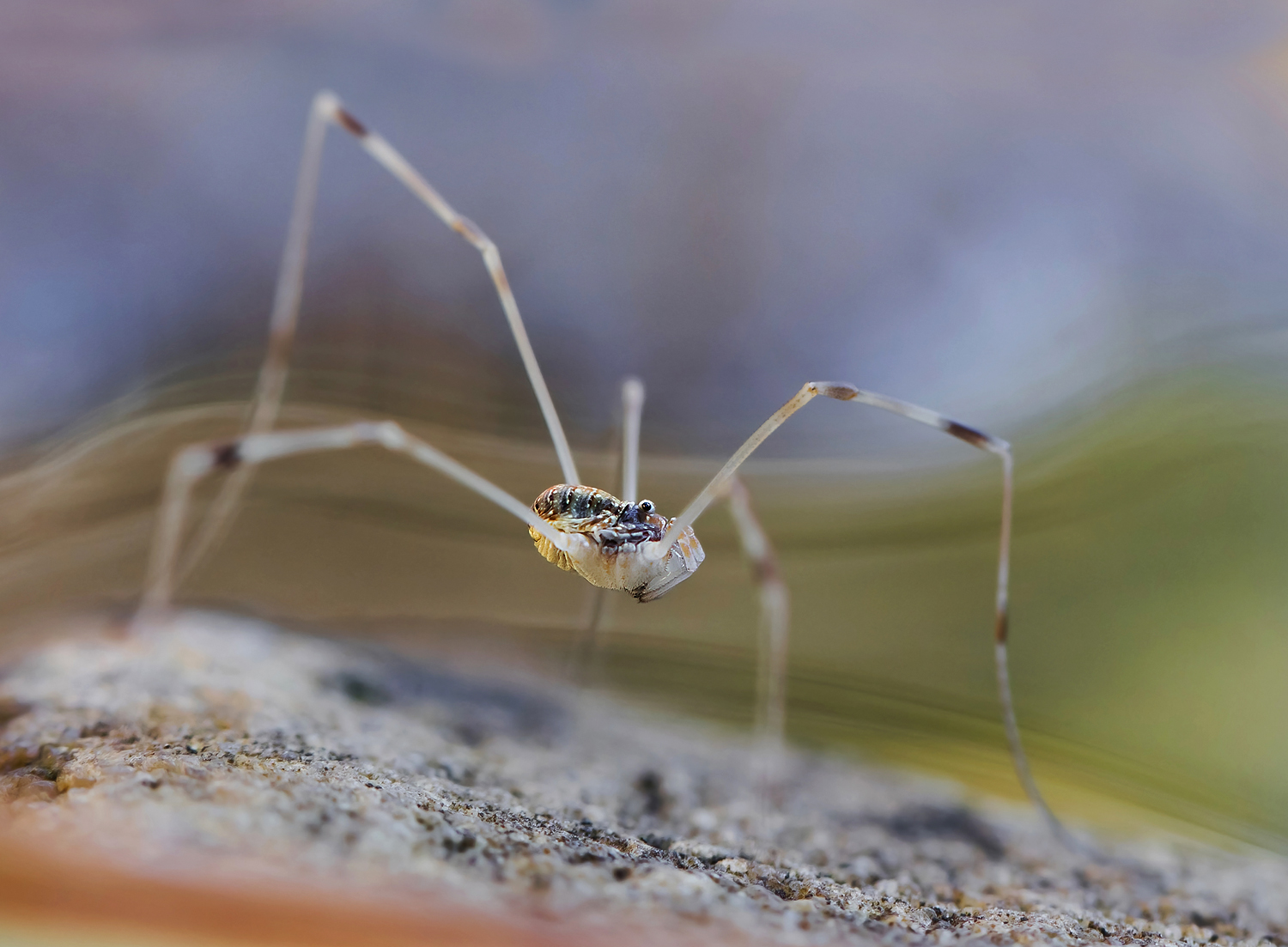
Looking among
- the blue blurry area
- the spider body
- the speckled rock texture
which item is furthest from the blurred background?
the spider body

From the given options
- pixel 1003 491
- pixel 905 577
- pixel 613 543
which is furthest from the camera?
pixel 905 577

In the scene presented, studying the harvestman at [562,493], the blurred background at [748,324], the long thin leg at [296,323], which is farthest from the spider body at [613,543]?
A: the blurred background at [748,324]

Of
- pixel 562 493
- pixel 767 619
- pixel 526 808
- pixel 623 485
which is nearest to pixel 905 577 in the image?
pixel 767 619

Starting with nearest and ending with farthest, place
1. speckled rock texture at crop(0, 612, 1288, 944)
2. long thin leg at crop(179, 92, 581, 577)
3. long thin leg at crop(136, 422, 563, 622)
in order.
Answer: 1. speckled rock texture at crop(0, 612, 1288, 944)
2. long thin leg at crop(136, 422, 563, 622)
3. long thin leg at crop(179, 92, 581, 577)

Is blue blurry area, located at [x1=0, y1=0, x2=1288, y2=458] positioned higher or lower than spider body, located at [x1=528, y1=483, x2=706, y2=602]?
Result: higher

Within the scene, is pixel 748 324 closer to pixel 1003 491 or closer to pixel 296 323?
pixel 1003 491

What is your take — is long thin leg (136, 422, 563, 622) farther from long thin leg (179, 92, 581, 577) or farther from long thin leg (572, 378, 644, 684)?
long thin leg (572, 378, 644, 684)

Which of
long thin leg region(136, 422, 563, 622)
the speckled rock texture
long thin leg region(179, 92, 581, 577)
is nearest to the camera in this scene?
the speckled rock texture
